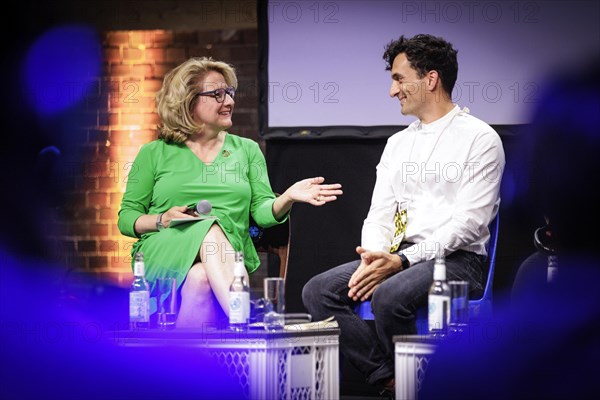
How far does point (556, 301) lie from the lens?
284 cm

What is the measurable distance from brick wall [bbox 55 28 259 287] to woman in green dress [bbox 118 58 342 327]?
131 centimetres

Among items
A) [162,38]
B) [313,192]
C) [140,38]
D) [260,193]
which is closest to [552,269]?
[313,192]

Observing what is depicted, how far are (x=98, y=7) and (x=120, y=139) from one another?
738 mm

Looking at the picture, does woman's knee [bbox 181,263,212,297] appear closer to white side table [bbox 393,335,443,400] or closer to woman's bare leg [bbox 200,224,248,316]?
woman's bare leg [bbox 200,224,248,316]

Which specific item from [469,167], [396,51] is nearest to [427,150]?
[469,167]

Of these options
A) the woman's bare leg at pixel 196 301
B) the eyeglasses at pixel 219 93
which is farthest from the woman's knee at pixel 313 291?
the eyeglasses at pixel 219 93

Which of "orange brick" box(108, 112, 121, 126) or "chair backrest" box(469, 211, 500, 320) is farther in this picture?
"orange brick" box(108, 112, 121, 126)

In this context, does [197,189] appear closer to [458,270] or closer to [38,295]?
[458,270]

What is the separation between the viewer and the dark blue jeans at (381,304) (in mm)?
3000

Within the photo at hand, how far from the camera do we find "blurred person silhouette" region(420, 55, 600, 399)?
2.23 meters

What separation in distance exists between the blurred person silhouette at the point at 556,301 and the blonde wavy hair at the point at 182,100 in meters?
1.42

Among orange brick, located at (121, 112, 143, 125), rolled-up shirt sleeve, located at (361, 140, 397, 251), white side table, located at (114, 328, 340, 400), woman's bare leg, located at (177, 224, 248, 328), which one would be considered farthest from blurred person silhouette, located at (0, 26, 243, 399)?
rolled-up shirt sleeve, located at (361, 140, 397, 251)

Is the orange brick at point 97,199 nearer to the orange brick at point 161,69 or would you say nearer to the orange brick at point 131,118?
the orange brick at point 131,118

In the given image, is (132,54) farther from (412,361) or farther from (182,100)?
(412,361)
